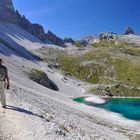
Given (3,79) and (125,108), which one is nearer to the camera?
(3,79)

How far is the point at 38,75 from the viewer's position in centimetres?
14162

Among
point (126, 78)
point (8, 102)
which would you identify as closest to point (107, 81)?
point (126, 78)

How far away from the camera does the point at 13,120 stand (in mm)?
27906

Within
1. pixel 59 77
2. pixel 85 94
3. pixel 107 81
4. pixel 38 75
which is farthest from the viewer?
pixel 107 81

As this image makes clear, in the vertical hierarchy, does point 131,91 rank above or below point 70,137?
above

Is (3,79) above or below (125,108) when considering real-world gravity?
below

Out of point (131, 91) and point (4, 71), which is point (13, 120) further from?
point (131, 91)

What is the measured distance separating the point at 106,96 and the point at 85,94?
11376mm

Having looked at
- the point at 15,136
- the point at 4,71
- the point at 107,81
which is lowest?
the point at 15,136

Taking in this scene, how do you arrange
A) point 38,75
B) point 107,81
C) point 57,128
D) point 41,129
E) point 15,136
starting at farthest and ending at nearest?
point 107,81 → point 38,75 → point 57,128 → point 41,129 → point 15,136

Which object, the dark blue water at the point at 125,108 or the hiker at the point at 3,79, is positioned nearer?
the hiker at the point at 3,79

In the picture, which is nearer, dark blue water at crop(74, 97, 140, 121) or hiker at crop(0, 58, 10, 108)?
hiker at crop(0, 58, 10, 108)

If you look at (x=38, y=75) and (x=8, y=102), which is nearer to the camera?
(x=8, y=102)

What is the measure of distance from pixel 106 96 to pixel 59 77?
27.8 m
